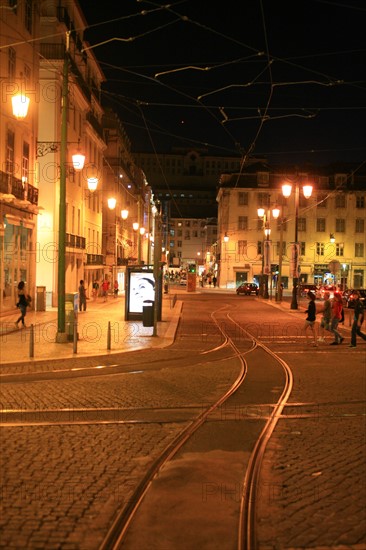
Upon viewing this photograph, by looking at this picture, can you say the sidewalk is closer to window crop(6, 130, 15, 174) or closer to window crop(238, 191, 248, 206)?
window crop(6, 130, 15, 174)

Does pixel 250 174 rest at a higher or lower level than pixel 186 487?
higher

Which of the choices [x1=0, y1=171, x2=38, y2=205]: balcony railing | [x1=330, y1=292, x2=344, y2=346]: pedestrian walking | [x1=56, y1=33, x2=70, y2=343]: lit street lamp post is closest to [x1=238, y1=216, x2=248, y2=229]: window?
[x1=0, y1=171, x2=38, y2=205]: balcony railing

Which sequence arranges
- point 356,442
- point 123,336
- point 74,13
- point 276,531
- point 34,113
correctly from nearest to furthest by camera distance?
point 276,531 → point 356,442 → point 123,336 → point 34,113 → point 74,13

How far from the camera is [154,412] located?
991 centimetres

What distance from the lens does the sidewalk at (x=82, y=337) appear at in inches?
647

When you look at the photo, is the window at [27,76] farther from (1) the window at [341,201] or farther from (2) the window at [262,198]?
(1) the window at [341,201]

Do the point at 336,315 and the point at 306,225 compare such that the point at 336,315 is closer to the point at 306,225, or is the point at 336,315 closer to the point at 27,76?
the point at 27,76

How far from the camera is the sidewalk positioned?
16.4 metres

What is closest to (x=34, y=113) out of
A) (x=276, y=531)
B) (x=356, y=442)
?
(x=356, y=442)

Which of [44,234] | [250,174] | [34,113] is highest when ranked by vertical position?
[250,174]

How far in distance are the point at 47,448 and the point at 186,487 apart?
7.05 feet

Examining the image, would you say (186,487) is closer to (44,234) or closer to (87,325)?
(87,325)

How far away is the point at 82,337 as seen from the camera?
67.4ft

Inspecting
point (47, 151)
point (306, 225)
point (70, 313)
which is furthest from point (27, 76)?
point (306, 225)
